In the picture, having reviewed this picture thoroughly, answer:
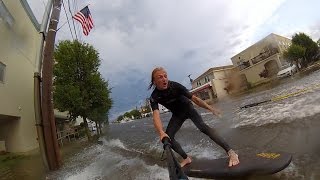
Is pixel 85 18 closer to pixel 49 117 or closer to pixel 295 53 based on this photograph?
pixel 49 117

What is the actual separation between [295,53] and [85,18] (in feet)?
136

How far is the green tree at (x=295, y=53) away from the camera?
51.7m

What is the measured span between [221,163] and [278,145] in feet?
6.50

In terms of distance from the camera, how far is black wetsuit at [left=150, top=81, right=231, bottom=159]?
240 inches

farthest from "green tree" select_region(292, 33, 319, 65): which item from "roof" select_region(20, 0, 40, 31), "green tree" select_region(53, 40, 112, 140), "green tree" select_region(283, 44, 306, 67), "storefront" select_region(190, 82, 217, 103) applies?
"roof" select_region(20, 0, 40, 31)

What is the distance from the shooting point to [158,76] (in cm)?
584

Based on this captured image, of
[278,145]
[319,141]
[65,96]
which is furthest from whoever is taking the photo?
[65,96]

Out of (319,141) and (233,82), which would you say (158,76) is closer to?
(319,141)

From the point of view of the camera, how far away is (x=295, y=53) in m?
51.6

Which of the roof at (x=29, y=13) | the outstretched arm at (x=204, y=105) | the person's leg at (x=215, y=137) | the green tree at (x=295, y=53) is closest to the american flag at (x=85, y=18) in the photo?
the roof at (x=29, y=13)

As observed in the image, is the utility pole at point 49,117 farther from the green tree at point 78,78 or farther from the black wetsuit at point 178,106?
the green tree at point 78,78

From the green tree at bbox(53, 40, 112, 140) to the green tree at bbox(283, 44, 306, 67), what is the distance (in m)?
35.0

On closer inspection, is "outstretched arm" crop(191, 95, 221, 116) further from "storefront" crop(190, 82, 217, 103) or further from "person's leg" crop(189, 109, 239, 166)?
"storefront" crop(190, 82, 217, 103)

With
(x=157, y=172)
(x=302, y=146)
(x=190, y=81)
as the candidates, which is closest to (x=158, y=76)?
(x=157, y=172)
